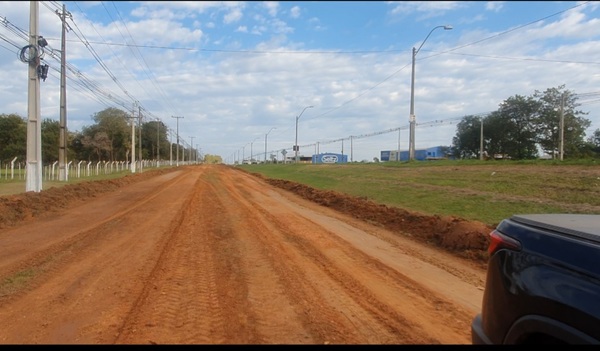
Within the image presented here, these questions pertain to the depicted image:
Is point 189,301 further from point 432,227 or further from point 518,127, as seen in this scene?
point 518,127

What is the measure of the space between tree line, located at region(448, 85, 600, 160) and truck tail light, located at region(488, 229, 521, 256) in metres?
60.7

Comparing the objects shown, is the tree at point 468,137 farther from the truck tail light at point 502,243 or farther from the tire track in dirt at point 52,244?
the truck tail light at point 502,243

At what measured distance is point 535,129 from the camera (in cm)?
6444

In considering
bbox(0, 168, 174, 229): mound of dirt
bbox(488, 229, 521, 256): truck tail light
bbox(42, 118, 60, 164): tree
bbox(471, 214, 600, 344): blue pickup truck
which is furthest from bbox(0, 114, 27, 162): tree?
bbox(471, 214, 600, 344): blue pickup truck

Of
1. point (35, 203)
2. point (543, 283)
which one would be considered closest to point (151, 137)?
point (35, 203)

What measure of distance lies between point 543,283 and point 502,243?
1.79 feet

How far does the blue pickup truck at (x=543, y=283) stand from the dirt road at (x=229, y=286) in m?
1.59

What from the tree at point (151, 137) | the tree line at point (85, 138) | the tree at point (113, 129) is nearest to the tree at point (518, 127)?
the tree line at point (85, 138)

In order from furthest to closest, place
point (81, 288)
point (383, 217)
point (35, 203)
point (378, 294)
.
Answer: point (35, 203) → point (383, 217) → point (81, 288) → point (378, 294)

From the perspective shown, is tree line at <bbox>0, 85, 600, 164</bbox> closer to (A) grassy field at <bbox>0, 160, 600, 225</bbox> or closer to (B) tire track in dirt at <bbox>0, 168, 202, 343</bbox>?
(A) grassy field at <bbox>0, 160, 600, 225</bbox>

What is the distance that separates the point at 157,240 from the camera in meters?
10.7

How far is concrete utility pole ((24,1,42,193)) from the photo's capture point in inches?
819
